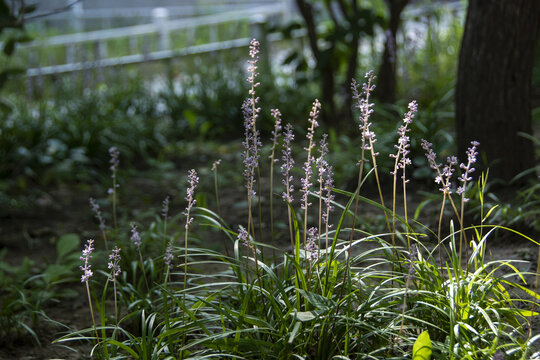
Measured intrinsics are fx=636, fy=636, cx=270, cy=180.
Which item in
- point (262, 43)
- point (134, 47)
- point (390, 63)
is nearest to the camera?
point (390, 63)

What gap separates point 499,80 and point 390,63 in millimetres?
2332

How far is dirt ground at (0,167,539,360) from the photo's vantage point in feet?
9.36

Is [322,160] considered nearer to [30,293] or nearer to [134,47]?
[30,293]

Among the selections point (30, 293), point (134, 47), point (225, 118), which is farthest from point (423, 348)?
point (134, 47)

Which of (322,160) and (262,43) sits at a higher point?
(322,160)

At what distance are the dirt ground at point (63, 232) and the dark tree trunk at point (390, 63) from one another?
2023mm

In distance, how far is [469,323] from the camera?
2.10 m

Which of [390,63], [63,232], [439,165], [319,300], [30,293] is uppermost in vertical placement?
[439,165]

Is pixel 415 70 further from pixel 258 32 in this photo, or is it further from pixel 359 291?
pixel 359 291

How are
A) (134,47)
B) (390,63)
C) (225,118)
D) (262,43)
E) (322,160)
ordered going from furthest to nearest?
(134,47), (262,43), (225,118), (390,63), (322,160)

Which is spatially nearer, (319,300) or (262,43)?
(319,300)

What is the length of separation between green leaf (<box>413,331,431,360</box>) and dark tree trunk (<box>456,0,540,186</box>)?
2389 mm

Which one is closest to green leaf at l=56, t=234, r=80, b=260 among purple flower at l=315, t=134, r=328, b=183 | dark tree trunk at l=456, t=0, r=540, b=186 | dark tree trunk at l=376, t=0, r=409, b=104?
purple flower at l=315, t=134, r=328, b=183

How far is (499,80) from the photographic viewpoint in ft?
13.1
